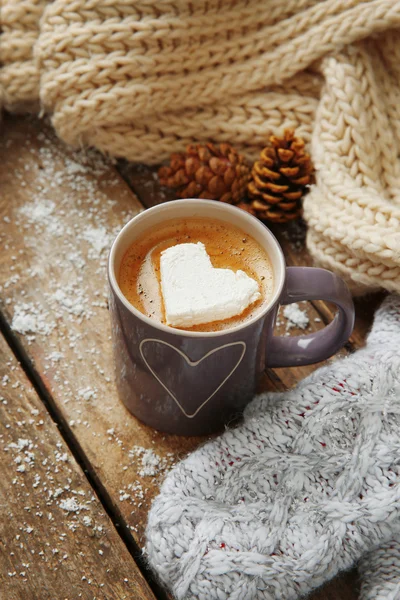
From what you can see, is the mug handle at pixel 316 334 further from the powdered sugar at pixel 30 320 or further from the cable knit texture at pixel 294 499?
the powdered sugar at pixel 30 320

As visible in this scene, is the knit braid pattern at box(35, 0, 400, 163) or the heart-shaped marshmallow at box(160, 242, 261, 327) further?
the knit braid pattern at box(35, 0, 400, 163)

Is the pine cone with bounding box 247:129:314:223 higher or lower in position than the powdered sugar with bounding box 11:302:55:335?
higher

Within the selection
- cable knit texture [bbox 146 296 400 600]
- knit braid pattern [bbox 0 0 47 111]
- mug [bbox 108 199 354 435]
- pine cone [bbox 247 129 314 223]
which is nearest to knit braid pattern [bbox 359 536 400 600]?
cable knit texture [bbox 146 296 400 600]

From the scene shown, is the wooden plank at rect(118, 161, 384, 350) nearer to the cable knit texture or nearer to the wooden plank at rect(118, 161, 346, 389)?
the wooden plank at rect(118, 161, 346, 389)

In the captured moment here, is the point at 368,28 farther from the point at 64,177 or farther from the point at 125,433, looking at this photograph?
the point at 125,433

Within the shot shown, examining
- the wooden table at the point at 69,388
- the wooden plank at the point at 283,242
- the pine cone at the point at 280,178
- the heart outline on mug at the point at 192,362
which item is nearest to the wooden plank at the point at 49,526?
the wooden table at the point at 69,388

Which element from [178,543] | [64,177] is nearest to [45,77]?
[64,177]

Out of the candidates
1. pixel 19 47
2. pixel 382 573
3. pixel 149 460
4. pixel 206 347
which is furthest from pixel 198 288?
pixel 19 47
